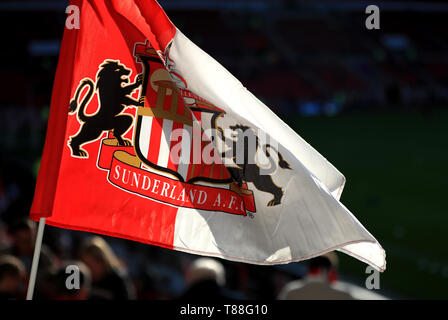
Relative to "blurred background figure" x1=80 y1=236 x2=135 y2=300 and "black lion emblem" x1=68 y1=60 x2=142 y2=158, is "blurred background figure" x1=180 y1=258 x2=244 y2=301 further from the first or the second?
"blurred background figure" x1=80 y1=236 x2=135 y2=300

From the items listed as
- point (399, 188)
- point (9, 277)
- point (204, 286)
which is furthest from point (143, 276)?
point (399, 188)

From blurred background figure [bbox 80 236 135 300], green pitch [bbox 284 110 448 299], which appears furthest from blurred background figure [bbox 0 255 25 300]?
green pitch [bbox 284 110 448 299]

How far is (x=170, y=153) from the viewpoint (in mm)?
3758

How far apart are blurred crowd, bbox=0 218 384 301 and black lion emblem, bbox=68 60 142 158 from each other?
0.83 meters

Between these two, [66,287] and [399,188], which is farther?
[399,188]

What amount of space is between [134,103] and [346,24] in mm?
50598

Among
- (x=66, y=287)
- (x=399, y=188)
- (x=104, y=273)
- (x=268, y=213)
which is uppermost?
(x=399, y=188)

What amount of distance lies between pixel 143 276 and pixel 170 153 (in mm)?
2777

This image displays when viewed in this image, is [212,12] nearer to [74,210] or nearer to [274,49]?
[274,49]

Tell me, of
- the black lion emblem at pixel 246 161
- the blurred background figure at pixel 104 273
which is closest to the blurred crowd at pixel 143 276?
the blurred background figure at pixel 104 273

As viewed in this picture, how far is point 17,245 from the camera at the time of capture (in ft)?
18.7

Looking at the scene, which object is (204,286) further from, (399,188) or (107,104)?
(399,188)

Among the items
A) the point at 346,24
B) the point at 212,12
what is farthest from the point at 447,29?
the point at 212,12

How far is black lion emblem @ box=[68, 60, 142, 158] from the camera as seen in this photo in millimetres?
3670
